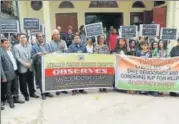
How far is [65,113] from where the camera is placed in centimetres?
672

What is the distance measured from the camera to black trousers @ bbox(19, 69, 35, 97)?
757 centimetres

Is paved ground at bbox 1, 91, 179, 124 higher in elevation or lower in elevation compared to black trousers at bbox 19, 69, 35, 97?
lower

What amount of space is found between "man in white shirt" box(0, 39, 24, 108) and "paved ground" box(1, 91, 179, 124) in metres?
0.32

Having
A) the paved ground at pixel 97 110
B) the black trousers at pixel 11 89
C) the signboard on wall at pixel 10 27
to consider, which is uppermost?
the signboard on wall at pixel 10 27

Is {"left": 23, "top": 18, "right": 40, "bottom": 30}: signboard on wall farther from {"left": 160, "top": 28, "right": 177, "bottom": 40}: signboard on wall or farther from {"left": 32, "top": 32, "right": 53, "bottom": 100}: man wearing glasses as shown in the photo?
{"left": 160, "top": 28, "right": 177, "bottom": 40}: signboard on wall

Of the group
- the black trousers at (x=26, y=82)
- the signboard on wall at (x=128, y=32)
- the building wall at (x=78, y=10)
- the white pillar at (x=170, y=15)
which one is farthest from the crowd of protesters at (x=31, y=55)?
the building wall at (x=78, y=10)

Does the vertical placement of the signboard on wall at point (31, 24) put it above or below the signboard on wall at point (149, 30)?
above

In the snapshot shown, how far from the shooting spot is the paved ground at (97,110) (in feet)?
20.6

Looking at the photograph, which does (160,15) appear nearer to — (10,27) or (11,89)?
(10,27)

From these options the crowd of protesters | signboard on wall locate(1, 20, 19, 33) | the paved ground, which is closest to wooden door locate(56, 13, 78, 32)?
signboard on wall locate(1, 20, 19, 33)

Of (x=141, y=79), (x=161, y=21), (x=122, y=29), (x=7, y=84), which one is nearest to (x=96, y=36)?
(x=122, y=29)

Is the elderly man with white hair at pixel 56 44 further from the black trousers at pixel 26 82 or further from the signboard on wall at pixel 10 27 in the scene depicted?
the signboard on wall at pixel 10 27

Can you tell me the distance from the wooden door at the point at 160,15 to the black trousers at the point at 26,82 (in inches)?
410

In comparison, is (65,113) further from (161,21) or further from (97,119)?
(161,21)
